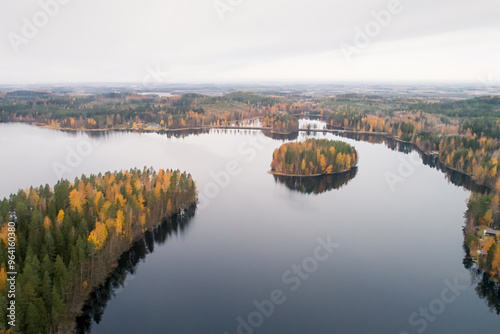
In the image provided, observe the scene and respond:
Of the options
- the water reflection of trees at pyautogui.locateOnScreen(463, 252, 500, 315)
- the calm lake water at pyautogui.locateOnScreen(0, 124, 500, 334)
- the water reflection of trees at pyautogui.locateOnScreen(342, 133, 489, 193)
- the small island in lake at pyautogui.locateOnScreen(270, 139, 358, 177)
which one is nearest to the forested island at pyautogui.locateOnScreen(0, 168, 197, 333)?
the calm lake water at pyautogui.locateOnScreen(0, 124, 500, 334)

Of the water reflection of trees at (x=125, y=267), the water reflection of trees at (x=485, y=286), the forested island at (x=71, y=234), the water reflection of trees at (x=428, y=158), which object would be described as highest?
the forested island at (x=71, y=234)

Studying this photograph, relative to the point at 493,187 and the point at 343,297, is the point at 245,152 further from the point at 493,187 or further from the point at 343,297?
the point at 343,297

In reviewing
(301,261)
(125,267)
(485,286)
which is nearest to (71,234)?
(125,267)

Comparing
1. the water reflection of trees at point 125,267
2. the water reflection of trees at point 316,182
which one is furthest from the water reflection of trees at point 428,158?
the water reflection of trees at point 125,267

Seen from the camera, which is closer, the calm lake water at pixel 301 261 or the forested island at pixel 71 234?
the forested island at pixel 71 234

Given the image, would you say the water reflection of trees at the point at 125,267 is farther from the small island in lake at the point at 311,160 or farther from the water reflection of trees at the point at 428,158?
the water reflection of trees at the point at 428,158
